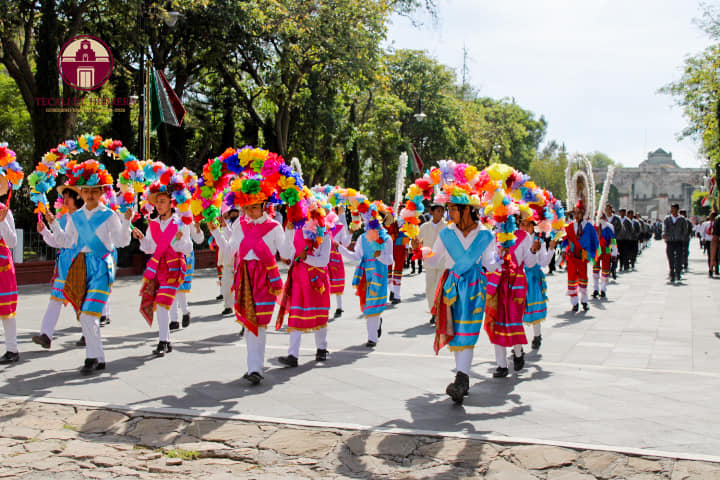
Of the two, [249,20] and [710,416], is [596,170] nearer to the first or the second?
[249,20]

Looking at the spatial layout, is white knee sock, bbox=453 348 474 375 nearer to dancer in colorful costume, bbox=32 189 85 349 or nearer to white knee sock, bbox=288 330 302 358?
white knee sock, bbox=288 330 302 358

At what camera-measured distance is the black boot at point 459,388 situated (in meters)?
5.80

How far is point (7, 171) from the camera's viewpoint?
7.69 m

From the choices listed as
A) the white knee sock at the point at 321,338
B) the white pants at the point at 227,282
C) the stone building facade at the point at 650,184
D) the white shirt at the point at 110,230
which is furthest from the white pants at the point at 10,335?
the stone building facade at the point at 650,184

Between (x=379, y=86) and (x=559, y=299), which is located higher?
(x=379, y=86)

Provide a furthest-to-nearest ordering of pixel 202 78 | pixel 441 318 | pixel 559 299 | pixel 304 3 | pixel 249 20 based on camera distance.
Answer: pixel 202 78, pixel 304 3, pixel 249 20, pixel 559 299, pixel 441 318

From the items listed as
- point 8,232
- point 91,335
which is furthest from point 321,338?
point 8,232

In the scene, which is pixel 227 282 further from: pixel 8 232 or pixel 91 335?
pixel 91 335

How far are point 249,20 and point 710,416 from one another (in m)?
19.8

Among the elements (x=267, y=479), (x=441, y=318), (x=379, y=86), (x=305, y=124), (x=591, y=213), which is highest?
(x=379, y=86)

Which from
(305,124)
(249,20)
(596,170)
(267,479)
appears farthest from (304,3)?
(596,170)

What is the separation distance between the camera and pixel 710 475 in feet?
14.0

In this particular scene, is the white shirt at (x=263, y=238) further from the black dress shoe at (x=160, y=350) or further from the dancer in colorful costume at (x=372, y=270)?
the dancer in colorful costume at (x=372, y=270)

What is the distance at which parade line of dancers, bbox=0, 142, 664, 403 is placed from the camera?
620cm
